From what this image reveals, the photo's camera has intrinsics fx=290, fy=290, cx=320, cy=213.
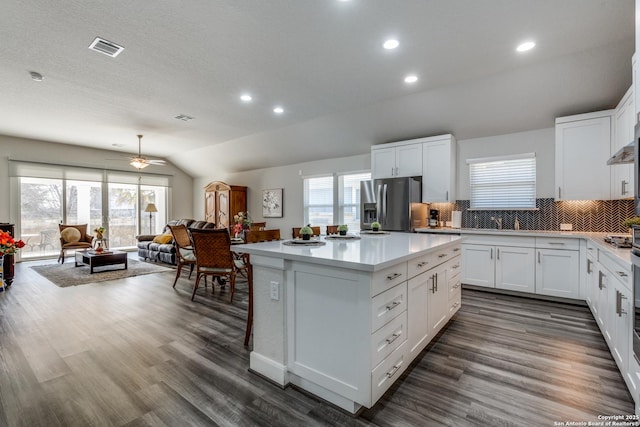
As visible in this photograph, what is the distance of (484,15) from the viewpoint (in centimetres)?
245

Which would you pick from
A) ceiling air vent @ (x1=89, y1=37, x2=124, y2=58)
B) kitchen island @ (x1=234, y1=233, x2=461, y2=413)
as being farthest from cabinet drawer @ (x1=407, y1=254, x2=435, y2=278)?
ceiling air vent @ (x1=89, y1=37, x2=124, y2=58)

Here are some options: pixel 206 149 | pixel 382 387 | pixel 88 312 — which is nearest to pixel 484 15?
pixel 382 387

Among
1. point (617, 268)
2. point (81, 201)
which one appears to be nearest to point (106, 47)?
point (617, 268)

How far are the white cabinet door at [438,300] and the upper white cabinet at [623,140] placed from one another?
7.57ft

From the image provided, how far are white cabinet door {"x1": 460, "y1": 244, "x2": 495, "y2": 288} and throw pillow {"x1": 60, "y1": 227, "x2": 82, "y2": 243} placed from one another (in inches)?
322

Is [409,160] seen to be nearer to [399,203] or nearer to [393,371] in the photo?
[399,203]

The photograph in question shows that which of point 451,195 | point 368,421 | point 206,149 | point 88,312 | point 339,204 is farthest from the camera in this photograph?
point 206,149

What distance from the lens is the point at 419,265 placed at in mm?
2199

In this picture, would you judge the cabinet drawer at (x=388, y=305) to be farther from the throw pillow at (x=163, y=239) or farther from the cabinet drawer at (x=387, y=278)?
the throw pillow at (x=163, y=239)

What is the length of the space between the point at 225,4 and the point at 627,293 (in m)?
3.47

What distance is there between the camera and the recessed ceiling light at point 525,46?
9.44ft

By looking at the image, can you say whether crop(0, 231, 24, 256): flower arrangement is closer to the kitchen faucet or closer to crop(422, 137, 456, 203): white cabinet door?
crop(422, 137, 456, 203): white cabinet door

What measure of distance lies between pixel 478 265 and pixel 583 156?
74.5 inches

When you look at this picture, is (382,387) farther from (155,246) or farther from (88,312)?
(155,246)
